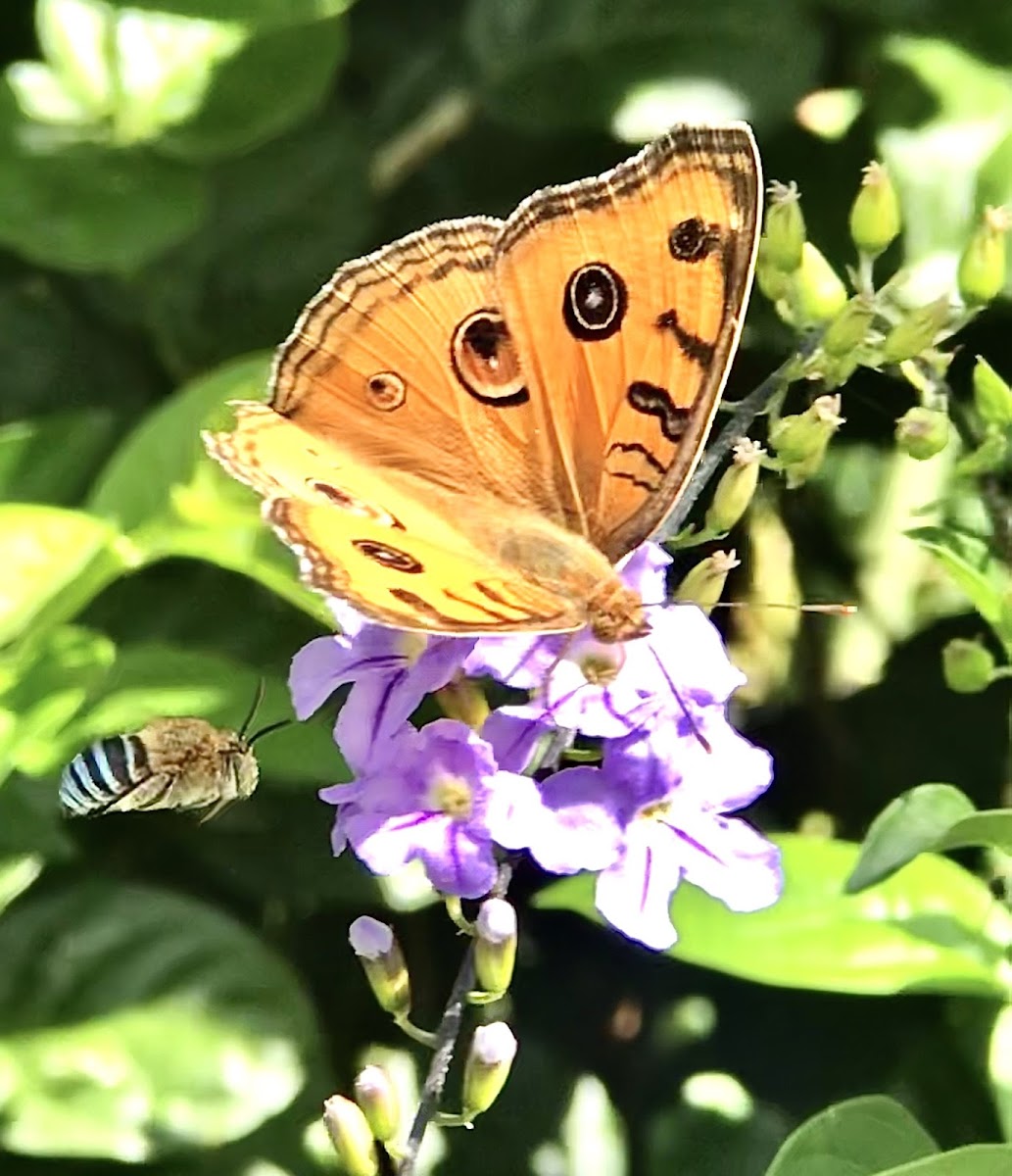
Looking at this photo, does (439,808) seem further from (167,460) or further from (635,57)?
(635,57)

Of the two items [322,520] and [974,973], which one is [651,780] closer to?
[322,520]

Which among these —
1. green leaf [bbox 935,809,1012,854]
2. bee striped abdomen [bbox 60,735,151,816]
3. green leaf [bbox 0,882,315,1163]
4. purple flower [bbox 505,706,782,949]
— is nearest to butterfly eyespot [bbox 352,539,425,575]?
purple flower [bbox 505,706,782,949]

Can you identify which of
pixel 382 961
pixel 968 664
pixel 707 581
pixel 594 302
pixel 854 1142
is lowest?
pixel 854 1142

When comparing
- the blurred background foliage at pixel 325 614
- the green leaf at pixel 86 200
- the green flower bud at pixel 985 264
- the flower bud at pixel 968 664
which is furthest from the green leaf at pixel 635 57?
the flower bud at pixel 968 664

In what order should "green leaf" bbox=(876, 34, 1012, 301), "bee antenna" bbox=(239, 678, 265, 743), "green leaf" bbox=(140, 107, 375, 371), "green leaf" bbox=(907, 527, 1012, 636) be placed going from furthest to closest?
"green leaf" bbox=(140, 107, 375, 371)
"green leaf" bbox=(876, 34, 1012, 301)
"bee antenna" bbox=(239, 678, 265, 743)
"green leaf" bbox=(907, 527, 1012, 636)

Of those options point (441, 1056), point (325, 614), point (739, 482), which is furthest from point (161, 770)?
point (739, 482)

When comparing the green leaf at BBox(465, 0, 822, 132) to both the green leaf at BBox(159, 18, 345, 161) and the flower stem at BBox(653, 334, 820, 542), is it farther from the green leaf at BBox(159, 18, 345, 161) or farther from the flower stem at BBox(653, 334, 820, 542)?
the flower stem at BBox(653, 334, 820, 542)

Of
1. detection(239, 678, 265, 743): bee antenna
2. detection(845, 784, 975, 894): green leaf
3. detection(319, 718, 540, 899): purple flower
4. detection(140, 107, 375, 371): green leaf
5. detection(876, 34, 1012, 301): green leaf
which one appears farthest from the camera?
detection(140, 107, 375, 371): green leaf
